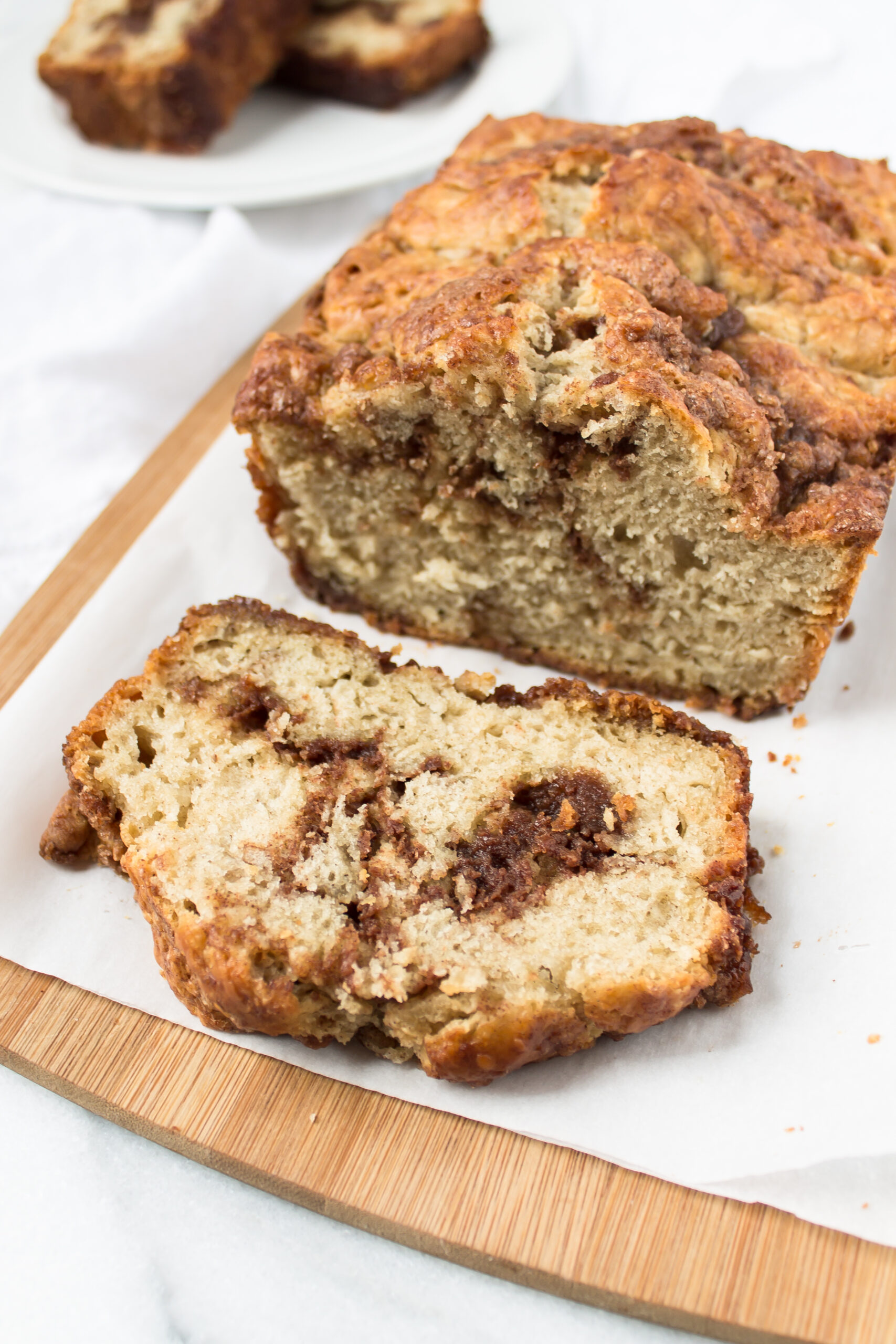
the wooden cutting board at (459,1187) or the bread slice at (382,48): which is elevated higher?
the bread slice at (382,48)

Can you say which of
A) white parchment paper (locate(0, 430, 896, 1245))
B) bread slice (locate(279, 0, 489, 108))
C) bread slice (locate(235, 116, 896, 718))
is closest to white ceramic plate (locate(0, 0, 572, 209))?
bread slice (locate(279, 0, 489, 108))

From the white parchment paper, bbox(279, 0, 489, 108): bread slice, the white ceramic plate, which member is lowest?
the white parchment paper

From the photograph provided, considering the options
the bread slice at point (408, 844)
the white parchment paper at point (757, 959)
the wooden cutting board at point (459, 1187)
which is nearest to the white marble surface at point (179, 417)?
the wooden cutting board at point (459, 1187)

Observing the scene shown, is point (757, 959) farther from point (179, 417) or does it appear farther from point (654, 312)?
point (179, 417)

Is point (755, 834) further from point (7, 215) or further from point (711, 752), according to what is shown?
point (7, 215)

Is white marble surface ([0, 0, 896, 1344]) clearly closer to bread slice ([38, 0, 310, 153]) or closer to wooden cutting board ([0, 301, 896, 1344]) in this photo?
wooden cutting board ([0, 301, 896, 1344])

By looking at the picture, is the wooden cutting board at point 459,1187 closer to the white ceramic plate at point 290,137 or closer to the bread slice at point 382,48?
the white ceramic plate at point 290,137
